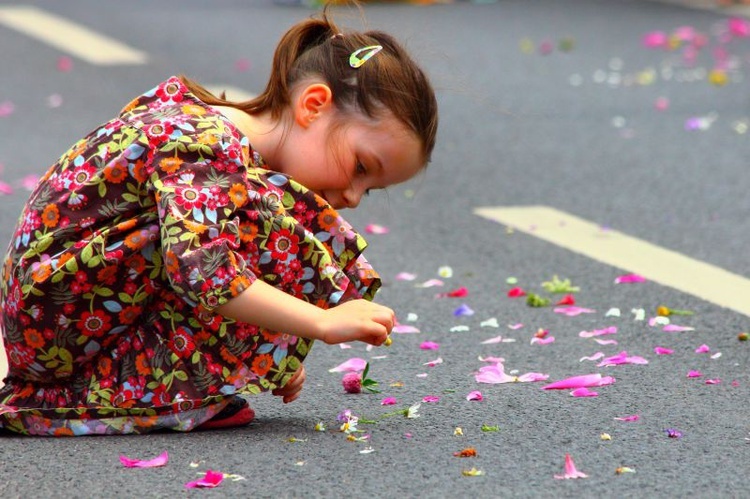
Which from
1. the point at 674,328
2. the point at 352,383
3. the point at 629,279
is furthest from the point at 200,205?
the point at 629,279

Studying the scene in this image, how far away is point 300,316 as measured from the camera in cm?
231

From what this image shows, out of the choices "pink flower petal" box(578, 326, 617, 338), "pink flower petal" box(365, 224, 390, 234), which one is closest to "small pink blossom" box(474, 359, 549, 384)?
"pink flower petal" box(578, 326, 617, 338)

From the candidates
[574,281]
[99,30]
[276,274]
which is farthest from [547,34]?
[276,274]

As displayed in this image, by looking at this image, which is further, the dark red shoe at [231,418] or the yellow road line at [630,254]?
the yellow road line at [630,254]

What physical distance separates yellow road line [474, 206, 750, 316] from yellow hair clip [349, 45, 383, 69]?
4.49 feet

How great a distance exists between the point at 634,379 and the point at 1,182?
298 cm

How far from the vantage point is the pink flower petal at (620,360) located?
299 cm

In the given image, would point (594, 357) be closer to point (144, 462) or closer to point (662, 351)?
point (662, 351)

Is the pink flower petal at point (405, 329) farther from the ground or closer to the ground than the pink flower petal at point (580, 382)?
closer to the ground

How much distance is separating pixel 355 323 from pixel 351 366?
2.32 ft

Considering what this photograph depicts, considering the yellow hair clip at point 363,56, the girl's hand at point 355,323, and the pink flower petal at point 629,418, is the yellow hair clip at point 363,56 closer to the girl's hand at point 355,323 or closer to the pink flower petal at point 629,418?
the girl's hand at point 355,323

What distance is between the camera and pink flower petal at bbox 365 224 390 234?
14.8ft

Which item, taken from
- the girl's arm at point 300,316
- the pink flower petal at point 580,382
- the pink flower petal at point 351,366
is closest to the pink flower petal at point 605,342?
the pink flower petal at point 580,382

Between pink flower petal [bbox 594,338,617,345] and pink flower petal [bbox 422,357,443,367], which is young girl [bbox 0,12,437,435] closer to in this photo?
pink flower petal [bbox 422,357,443,367]
